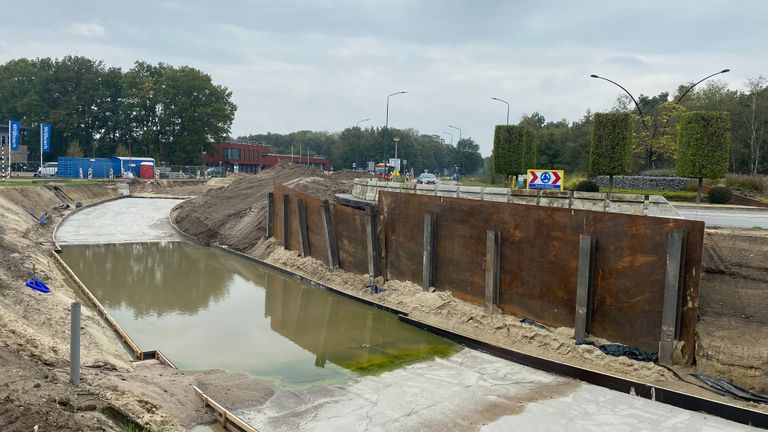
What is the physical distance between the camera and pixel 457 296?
55.1ft

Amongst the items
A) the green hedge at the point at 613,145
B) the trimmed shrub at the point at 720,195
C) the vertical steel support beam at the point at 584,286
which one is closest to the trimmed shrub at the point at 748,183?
the trimmed shrub at the point at 720,195

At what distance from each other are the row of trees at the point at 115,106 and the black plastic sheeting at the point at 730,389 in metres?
84.1

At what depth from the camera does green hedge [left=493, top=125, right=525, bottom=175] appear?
34.2 meters

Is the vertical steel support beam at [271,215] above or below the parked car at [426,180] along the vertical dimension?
below

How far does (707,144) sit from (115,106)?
84937 millimetres

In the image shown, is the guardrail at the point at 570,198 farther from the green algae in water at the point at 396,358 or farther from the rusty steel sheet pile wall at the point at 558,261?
the green algae in water at the point at 396,358

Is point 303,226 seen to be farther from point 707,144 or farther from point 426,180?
point 426,180

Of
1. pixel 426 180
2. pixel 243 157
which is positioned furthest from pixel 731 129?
pixel 243 157

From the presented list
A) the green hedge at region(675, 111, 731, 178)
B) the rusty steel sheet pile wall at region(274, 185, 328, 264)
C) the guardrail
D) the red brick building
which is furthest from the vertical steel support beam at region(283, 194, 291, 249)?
the red brick building

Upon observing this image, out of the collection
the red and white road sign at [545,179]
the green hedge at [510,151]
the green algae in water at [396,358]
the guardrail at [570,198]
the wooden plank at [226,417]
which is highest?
the green hedge at [510,151]

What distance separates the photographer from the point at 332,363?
13.8 meters

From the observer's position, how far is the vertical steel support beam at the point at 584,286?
12797 millimetres

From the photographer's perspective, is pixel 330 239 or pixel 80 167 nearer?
pixel 330 239

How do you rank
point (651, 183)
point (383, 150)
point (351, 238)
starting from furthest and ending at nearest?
point (383, 150) → point (651, 183) → point (351, 238)
